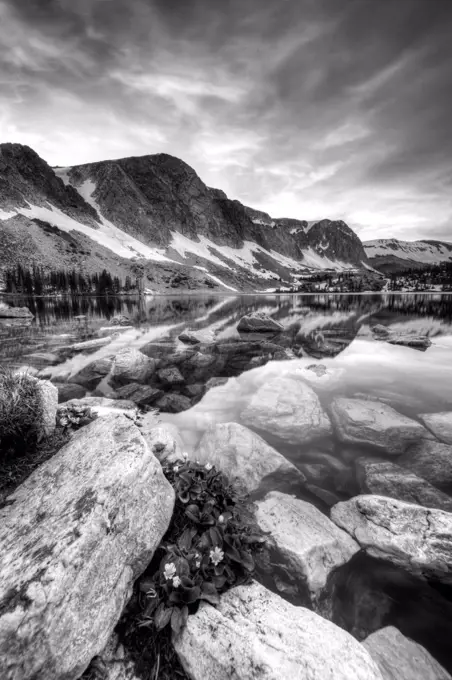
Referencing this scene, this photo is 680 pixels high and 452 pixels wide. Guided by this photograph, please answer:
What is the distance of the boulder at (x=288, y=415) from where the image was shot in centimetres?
953

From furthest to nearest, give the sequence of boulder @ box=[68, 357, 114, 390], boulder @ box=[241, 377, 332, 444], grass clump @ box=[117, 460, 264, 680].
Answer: boulder @ box=[68, 357, 114, 390], boulder @ box=[241, 377, 332, 444], grass clump @ box=[117, 460, 264, 680]

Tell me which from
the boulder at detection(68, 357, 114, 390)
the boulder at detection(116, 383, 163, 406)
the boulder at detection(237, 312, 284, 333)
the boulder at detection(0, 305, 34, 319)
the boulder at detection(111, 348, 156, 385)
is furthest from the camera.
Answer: the boulder at detection(0, 305, 34, 319)

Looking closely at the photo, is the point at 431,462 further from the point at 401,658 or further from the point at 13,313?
the point at 13,313

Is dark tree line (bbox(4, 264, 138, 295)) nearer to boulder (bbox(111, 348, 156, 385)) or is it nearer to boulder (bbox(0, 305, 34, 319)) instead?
boulder (bbox(0, 305, 34, 319))

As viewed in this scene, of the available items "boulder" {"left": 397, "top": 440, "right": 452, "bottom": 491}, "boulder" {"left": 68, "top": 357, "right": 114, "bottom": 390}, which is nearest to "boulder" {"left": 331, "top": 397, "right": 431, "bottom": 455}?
"boulder" {"left": 397, "top": 440, "right": 452, "bottom": 491}

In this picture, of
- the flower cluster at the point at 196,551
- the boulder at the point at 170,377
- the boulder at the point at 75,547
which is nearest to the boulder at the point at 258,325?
the boulder at the point at 170,377

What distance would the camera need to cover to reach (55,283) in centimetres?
12431

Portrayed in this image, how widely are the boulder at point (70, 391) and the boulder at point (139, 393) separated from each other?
1.58 metres

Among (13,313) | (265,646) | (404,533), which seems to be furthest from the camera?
(13,313)

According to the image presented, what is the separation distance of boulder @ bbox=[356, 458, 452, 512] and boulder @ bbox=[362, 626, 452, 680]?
9.80 feet

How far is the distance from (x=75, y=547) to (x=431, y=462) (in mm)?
8886

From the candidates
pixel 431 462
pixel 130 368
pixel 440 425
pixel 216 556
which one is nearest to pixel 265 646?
pixel 216 556

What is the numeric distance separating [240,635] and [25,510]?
10.1ft

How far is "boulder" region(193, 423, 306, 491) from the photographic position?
23.1ft
